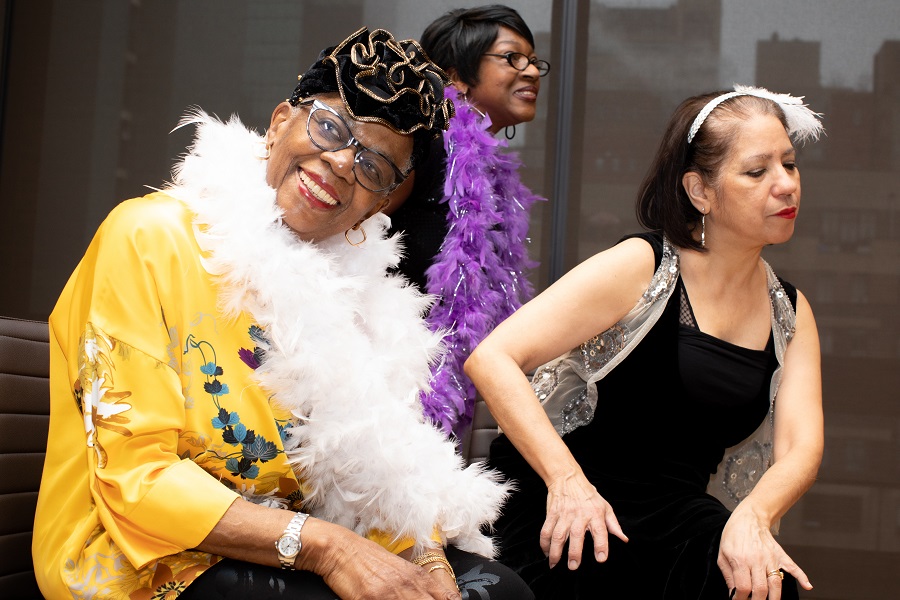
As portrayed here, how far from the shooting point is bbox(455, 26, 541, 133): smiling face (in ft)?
8.96

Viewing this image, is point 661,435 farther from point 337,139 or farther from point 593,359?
point 337,139

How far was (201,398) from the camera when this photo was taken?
56.7 inches

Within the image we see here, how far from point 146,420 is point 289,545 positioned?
28cm

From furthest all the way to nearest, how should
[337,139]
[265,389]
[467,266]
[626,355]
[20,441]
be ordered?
[467,266]
[626,355]
[20,441]
[337,139]
[265,389]

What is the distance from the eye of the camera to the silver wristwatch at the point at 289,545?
1.36 meters

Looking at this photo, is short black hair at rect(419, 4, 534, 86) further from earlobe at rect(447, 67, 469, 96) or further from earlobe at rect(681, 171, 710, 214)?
earlobe at rect(681, 171, 710, 214)

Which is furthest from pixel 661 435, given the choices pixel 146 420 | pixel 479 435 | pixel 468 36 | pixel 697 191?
pixel 468 36

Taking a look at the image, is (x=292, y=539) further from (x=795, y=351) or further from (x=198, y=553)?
(x=795, y=351)

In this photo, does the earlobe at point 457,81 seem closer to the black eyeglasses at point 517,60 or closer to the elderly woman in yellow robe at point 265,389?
the black eyeglasses at point 517,60

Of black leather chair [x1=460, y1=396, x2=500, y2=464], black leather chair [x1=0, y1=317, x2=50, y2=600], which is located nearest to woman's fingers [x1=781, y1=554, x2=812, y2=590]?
black leather chair [x1=460, y1=396, x2=500, y2=464]

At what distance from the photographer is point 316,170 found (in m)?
1.60

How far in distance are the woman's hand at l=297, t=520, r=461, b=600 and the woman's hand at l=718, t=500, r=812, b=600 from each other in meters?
0.57

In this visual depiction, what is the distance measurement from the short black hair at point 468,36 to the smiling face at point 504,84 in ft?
0.06

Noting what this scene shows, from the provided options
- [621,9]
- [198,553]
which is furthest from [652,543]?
[621,9]
